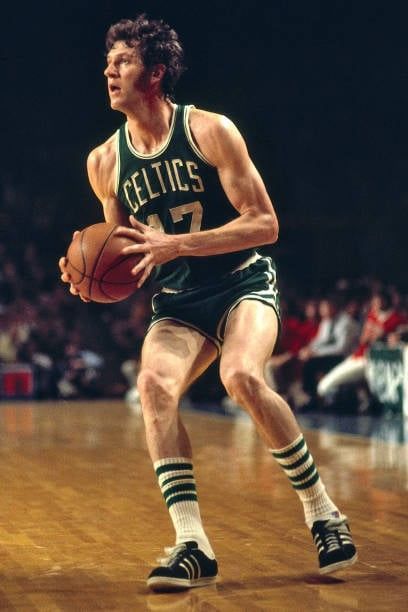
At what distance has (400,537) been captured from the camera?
4.41 m

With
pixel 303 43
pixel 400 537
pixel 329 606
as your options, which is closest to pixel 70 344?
pixel 303 43

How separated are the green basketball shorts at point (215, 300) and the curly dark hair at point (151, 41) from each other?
73 centimetres

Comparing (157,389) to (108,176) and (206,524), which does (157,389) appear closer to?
(108,176)

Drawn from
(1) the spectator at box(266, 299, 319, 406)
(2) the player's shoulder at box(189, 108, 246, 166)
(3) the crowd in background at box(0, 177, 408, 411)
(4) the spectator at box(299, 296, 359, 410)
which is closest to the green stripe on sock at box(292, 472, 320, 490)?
(2) the player's shoulder at box(189, 108, 246, 166)

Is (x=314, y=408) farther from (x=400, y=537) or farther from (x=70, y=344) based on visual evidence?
(x=400, y=537)

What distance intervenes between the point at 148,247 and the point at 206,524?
5.31ft

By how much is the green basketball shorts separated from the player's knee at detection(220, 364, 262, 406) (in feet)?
0.92

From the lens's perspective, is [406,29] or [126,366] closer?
[126,366]

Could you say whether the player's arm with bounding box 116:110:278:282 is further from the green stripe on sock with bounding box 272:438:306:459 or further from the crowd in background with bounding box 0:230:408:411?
the crowd in background with bounding box 0:230:408:411

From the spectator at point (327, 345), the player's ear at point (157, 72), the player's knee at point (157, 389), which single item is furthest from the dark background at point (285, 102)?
the player's knee at point (157, 389)

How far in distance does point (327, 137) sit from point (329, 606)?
13963 mm

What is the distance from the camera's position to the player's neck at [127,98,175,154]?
155 inches

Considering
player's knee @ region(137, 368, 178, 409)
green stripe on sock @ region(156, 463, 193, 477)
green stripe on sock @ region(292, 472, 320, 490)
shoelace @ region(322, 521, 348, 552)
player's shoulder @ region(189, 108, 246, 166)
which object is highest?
player's shoulder @ region(189, 108, 246, 166)

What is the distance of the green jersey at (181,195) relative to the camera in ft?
12.8
